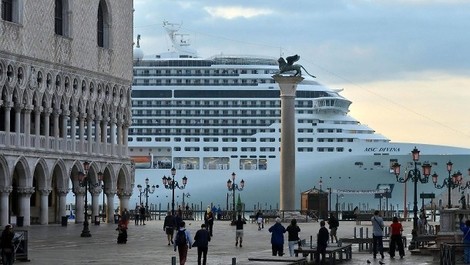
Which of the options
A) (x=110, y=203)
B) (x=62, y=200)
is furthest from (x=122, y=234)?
(x=110, y=203)

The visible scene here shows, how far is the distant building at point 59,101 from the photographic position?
64.0 m

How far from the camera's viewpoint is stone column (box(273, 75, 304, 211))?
234 ft

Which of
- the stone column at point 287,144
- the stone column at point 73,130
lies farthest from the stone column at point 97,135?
the stone column at point 287,144

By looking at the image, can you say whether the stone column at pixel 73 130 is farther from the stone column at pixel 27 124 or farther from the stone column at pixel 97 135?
the stone column at pixel 27 124

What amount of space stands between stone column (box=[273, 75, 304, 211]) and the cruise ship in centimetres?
4368

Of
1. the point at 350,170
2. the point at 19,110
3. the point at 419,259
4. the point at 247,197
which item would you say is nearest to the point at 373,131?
the point at 350,170

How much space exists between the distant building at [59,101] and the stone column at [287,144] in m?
10.4

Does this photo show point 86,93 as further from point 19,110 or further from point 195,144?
point 195,144

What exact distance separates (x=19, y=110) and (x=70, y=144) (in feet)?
22.7

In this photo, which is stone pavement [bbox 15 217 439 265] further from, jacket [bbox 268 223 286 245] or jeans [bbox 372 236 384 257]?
jacket [bbox 268 223 286 245]

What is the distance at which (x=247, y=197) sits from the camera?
400 ft

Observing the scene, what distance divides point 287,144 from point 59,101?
1233 cm

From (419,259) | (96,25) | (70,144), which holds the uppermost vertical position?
(96,25)

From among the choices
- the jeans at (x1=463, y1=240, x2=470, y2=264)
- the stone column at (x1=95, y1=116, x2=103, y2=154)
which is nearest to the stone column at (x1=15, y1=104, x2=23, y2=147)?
the stone column at (x1=95, y1=116, x2=103, y2=154)
